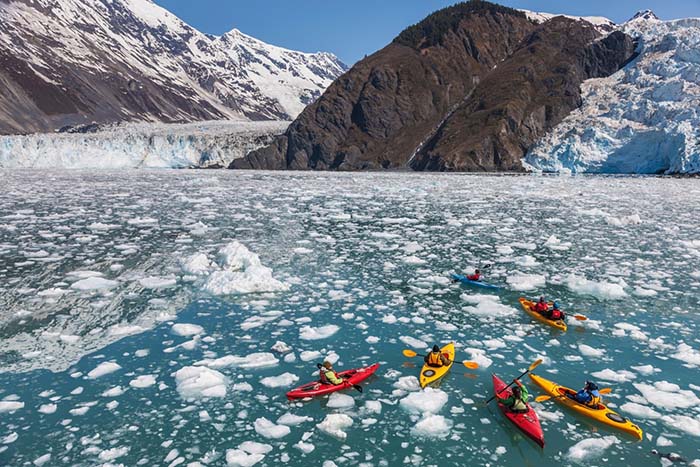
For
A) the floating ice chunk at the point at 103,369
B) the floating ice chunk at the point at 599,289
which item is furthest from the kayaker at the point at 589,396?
the floating ice chunk at the point at 103,369

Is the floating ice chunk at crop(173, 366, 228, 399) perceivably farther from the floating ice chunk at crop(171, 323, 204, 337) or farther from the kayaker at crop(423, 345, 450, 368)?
the kayaker at crop(423, 345, 450, 368)

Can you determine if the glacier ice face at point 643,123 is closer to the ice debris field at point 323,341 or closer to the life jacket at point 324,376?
the ice debris field at point 323,341

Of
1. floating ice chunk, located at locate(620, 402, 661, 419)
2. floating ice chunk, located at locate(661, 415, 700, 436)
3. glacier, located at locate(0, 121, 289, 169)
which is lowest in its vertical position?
floating ice chunk, located at locate(661, 415, 700, 436)

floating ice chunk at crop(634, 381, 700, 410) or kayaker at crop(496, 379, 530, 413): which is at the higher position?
kayaker at crop(496, 379, 530, 413)

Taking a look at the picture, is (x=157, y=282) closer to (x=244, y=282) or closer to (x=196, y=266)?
(x=196, y=266)

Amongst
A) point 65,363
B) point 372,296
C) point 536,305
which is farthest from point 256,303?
point 536,305

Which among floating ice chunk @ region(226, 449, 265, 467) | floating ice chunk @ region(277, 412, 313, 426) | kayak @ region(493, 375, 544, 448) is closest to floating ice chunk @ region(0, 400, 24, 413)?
floating ice chunk @ region(226, 449, 265, 467)

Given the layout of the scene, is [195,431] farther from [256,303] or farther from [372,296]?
[372,296]
